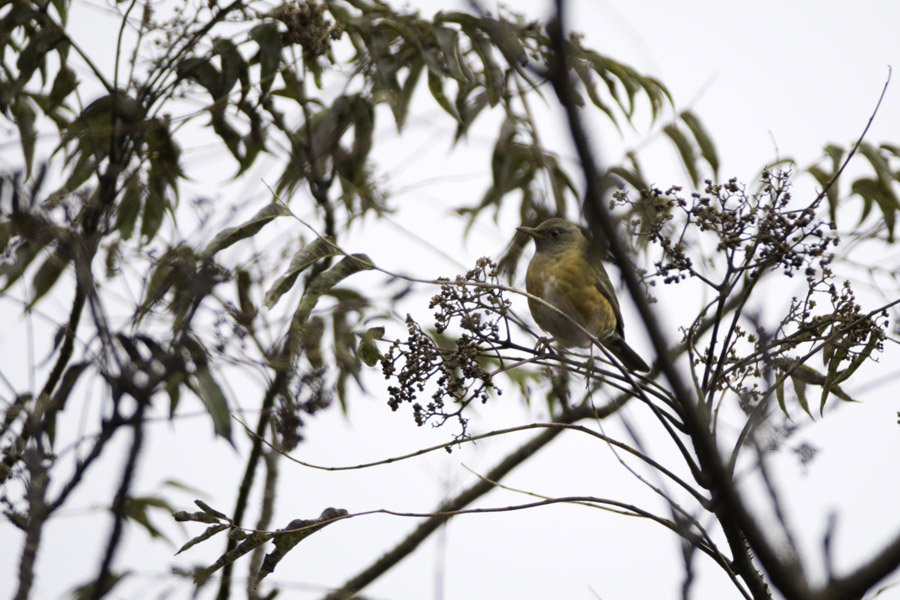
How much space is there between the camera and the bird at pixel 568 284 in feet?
12.2

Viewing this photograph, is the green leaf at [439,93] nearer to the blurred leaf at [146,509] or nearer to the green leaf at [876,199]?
the green leaf at [876,199]

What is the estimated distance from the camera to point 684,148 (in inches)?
117

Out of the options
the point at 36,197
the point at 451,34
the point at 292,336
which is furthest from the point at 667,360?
the point at 451,34

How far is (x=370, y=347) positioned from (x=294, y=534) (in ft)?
1.39

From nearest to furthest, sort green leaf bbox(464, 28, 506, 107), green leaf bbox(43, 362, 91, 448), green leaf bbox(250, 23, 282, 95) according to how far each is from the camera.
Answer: green leaf bbox(43, 362, 91, 448) < green leaf bbox(464, 28, 506, 107) < green leaf bbox(250, 23, 282, 95)

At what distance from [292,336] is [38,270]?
133 cm

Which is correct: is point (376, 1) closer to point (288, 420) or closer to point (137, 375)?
point (288, 420)

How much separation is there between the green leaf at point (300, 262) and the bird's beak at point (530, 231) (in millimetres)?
1490

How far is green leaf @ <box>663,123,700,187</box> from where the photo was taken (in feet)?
9.59

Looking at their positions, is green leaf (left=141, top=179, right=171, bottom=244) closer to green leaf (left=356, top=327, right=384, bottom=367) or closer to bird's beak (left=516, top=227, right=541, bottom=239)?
bird's beak (left=516, top=227, right=541, bottom=239)

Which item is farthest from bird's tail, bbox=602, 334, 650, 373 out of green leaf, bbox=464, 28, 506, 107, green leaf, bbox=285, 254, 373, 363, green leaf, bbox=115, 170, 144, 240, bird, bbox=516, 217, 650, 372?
green leaf, bbox=285, 254, 373, 363

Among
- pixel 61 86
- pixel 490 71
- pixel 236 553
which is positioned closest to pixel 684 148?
pixel 490 71

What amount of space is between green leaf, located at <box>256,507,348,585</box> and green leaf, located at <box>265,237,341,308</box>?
0.46 metres

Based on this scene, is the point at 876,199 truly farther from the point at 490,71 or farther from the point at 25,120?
the point at 25,120
